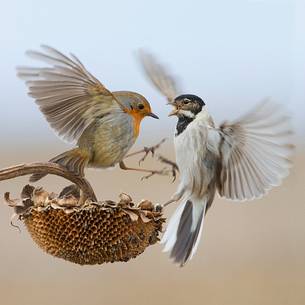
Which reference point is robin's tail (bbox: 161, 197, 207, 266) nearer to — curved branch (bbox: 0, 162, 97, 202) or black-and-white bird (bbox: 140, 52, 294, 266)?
black-and-white bird (bbox: 140, 52, 294, 266)

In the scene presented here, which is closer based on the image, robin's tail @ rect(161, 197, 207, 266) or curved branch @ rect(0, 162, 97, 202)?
curved branch @ rect(0, 162, 97, 202)

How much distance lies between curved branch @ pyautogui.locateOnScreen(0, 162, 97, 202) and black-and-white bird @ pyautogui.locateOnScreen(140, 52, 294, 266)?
8.0 inches

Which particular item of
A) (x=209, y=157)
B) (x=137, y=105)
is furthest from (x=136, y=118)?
(x=209, y=157)

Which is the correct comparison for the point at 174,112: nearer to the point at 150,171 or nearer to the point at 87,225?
the point at 150,171

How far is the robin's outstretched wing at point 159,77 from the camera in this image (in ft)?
4.51

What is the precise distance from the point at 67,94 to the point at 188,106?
188 millimetres

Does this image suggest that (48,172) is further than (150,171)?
No

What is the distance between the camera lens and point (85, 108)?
132 centimetres

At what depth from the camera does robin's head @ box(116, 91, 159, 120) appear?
4.29 feet

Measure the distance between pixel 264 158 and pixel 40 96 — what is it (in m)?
0.36

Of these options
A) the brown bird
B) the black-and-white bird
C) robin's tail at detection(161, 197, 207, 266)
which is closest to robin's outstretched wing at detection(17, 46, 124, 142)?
the brown bird

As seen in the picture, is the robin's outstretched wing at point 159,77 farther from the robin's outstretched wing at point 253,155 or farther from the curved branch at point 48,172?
the curved branch at point 48,172

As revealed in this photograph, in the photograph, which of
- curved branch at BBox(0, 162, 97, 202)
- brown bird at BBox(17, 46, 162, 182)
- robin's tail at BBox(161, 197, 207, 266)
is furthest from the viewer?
robin's tail at BBox(161, 197, 207, 266)

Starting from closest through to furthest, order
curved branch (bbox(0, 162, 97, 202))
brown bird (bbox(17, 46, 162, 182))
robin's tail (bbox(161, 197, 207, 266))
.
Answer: curved branch (bbox(0, 162, 97, 202)) → brown bird (bbox(17, 46, 162, 182)) → robin's tail (bbox(161, 197, 207, 266))
